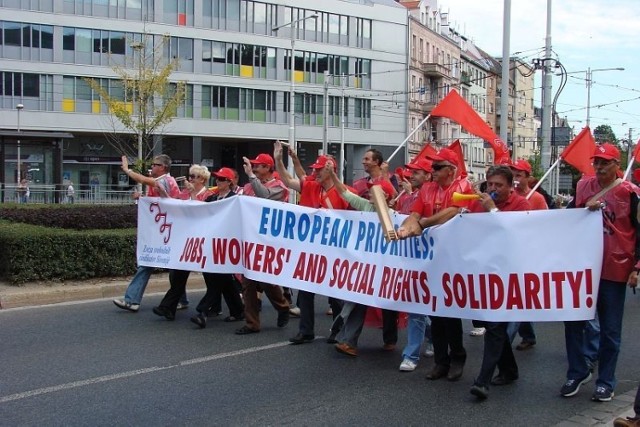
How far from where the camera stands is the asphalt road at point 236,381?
17.7 feet

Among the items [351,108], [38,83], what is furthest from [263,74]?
[38,83]

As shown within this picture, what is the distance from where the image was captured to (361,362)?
23.2 ft

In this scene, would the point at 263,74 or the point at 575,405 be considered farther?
the point at 263,74

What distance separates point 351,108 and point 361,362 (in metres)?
53.8

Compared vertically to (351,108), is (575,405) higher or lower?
lower

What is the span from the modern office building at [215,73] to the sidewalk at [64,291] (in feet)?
110

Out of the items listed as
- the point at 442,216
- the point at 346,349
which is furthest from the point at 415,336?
the point at 442,216

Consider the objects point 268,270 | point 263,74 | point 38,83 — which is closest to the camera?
point 268,270

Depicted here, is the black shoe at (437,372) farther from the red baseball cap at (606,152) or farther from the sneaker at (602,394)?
the red baseball cap at (606,152)

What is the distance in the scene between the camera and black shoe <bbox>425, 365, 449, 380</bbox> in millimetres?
6410

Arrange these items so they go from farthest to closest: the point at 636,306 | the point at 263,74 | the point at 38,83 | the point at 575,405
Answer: the point at 263,74 < the point at 38,83 < the point at 636,306 < the point at 575,405

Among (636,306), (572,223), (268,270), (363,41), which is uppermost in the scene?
(363,41)

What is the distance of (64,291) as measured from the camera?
10062mm

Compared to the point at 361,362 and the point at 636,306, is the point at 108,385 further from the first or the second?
the point at 636,306
